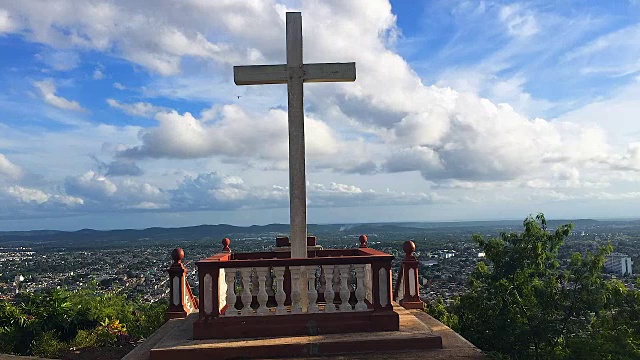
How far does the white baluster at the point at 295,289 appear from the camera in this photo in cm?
554

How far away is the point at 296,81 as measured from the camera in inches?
256

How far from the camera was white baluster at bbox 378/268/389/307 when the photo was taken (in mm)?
5566

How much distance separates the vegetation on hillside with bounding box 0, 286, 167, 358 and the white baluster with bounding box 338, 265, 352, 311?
139 inches

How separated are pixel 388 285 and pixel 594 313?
257 cm

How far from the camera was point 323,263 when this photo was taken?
558cm

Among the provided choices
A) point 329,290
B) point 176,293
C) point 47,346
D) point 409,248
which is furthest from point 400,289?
point 47,346

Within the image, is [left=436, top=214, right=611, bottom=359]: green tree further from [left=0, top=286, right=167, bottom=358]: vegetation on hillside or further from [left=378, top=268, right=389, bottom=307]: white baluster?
[left=0, top=286, right=167, bottom=358]: vegetation on hillside

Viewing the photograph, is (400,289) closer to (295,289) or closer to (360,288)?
(360,288)

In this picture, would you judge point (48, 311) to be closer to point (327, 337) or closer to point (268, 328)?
point (268, 328)

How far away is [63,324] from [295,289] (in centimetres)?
388

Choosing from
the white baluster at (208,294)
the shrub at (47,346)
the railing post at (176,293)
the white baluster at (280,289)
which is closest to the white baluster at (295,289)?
the white baluster at (280,289)

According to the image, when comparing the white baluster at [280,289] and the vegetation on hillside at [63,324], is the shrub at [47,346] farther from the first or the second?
the white baluster at [280,289]

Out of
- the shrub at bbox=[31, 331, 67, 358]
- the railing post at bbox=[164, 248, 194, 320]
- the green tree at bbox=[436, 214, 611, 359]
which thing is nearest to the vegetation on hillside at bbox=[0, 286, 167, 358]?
the shrub at bbox=[31, 331, 67, 358]

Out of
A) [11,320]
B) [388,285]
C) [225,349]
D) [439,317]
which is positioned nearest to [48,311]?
[11,320]
